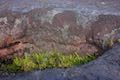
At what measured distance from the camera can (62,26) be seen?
6465 mm

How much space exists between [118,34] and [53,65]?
1495 mm

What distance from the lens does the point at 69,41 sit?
6430mm

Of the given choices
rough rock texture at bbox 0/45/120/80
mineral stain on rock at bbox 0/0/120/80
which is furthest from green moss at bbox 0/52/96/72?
rough rock texture at bbox 0/45/120/80

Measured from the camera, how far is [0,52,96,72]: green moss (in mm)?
6133

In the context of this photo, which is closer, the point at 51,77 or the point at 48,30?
the point at 51,77

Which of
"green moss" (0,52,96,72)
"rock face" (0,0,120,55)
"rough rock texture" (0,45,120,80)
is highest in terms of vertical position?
"rock face" (0,0,120,55)

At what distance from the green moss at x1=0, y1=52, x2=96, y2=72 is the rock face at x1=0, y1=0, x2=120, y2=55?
0.62 ft

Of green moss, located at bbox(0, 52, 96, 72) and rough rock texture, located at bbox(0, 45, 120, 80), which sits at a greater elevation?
rough rock texture, located at bbox(0, 45, 120, 80)

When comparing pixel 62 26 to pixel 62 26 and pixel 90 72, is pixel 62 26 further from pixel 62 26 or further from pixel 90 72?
pixel 90 72

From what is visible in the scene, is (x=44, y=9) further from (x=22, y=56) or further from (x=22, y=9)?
(x=22, y=56)

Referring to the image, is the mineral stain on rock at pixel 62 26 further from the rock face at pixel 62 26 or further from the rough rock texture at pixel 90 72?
the rough rock texture at pixel 90 72

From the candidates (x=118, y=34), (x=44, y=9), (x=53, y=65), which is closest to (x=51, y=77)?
(x=53, y=65)

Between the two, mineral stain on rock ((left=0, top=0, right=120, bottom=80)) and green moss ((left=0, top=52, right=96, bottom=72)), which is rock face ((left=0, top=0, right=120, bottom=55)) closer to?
mineral stain on rock ((left=0, top=0, right=120, bottom=80))

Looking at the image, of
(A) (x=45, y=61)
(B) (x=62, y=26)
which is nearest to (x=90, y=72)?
(A) (x=45, y=61)
